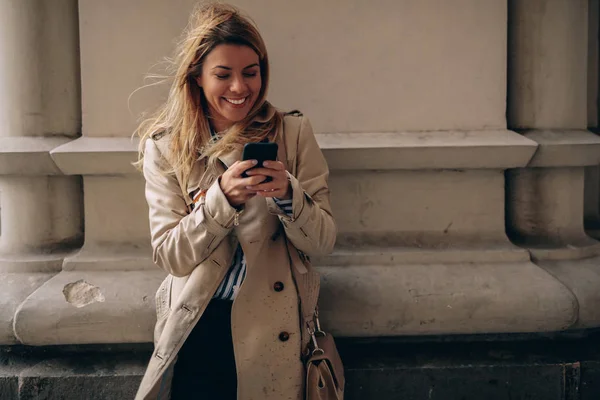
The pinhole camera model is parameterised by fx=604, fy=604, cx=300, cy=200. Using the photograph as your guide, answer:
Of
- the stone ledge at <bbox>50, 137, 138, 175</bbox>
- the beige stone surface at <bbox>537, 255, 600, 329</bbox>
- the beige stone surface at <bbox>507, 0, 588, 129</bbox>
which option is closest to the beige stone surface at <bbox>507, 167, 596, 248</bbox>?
the beige stone surface at <bbox>537, 255, 600, 329</bbox>

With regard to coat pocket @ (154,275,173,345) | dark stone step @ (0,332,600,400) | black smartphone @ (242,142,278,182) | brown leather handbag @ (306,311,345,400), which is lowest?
dark stone step @ (0,332,600,400)

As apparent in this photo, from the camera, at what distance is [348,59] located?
2.60 metres

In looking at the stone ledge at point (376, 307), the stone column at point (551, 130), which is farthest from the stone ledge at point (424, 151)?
the stone ledge at point (376, 307)

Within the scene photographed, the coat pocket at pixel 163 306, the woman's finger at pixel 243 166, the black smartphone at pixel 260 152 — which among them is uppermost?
the black smartphone at pixel 260 152

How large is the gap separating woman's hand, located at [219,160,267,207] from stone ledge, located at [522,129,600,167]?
1.42 meters

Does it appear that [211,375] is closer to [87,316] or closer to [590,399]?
[87,316]

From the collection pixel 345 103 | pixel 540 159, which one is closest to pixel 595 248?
pixel 540 159

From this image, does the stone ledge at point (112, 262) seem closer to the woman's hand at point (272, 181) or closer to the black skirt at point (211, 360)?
the black skirt at point (211, 360)

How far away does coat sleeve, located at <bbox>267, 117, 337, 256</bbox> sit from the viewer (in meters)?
1.84

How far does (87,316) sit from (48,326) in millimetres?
150

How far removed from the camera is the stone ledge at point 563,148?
8.48 feet

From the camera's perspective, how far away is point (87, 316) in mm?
2361

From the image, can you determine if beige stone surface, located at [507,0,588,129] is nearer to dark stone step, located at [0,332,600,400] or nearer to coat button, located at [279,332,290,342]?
dark stone step, located at [0,332,600,400]

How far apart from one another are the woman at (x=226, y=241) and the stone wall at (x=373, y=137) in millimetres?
518
